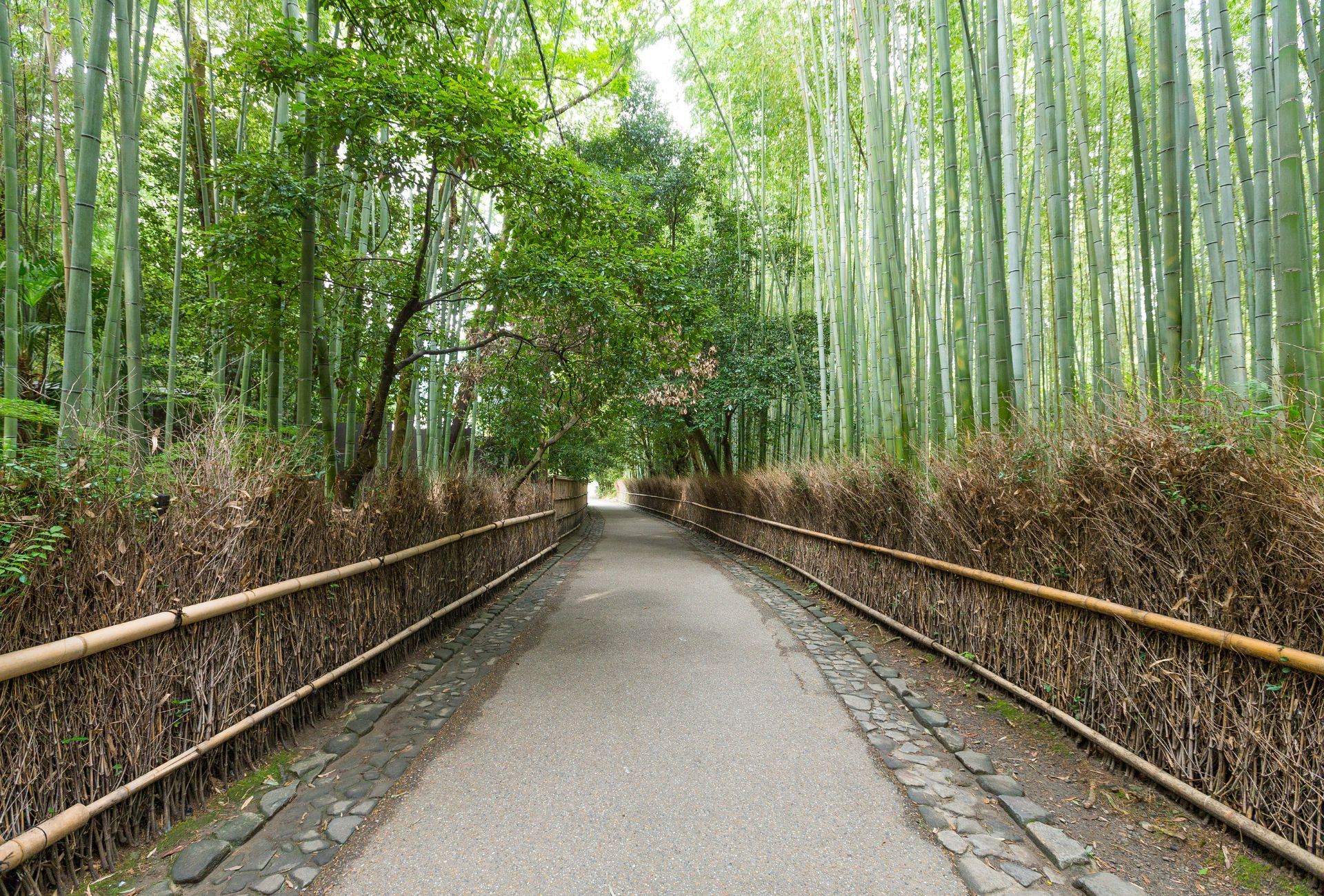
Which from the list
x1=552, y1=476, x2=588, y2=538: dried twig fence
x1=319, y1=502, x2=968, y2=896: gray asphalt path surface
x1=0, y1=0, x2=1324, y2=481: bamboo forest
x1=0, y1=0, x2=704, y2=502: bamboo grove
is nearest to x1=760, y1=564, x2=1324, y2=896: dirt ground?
x1=319, y1=502, x2=968, y2=896: gray asphalt path surface

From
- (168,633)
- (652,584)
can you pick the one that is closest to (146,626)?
(168,633)

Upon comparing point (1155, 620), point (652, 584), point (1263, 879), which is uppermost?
point (1155, 620)

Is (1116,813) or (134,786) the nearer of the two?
(134,786)

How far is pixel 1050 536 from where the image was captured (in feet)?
8.30

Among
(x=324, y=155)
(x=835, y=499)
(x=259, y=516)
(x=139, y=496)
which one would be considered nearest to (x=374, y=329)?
(x=324, y=155)

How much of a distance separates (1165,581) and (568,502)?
10884mm

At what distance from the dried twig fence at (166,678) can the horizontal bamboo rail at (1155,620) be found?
9.86 ft

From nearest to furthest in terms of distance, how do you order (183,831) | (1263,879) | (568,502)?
(1263,879) → (183,831) → (568,502)

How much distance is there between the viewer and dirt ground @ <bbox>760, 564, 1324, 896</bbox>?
62.4 inches

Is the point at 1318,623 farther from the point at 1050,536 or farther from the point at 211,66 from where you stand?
the point at 211,66

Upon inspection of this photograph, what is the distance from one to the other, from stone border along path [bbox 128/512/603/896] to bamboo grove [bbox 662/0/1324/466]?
2964 millimetres

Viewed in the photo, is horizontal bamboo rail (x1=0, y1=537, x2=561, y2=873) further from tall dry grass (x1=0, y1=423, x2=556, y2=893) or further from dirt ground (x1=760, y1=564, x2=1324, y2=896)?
dirt ground (x1=760, y1=564, x2=1324, y2=896)

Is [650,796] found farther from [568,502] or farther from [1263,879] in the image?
[568,502]

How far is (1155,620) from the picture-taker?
6.45 ft
